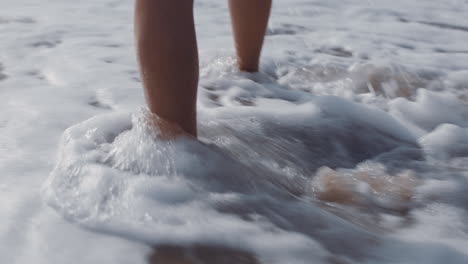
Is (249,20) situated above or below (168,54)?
above

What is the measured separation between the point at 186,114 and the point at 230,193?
0.24 metres

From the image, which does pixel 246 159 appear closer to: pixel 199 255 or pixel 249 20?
pixel 199 255

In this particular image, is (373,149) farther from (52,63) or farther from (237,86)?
(52,63)

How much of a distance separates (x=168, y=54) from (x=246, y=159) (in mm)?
370

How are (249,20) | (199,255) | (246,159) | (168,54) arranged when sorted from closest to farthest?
(199,255) → (168,54) → (246,159) → (249,20)

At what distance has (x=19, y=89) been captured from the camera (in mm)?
2363

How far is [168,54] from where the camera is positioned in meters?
1.54

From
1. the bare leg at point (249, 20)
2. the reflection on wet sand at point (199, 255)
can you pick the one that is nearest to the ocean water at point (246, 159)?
the reflection on wet sand at point (199, 255)

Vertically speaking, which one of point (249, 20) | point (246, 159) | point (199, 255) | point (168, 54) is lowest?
point (199, 255)

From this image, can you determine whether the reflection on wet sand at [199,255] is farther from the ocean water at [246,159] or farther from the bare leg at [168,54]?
the bare leg at [168,54]

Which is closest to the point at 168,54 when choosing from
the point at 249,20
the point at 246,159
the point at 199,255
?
the point at 246,159

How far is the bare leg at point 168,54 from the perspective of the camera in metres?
1.54

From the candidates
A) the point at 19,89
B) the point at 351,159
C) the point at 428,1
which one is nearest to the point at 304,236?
the point at 351,159

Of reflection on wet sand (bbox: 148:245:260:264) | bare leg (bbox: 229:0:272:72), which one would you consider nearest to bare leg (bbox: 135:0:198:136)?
reflection on wet sand (bbox: 148:245:260:264)
